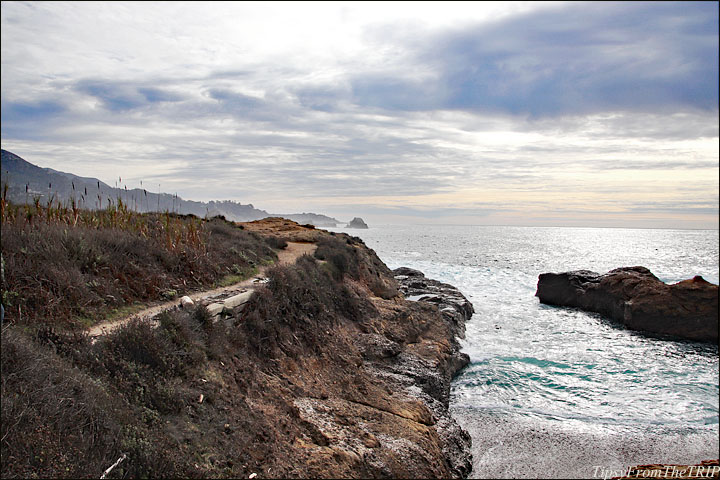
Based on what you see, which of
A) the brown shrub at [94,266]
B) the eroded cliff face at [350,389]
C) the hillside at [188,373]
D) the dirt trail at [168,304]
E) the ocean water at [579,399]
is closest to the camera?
the hillside at [188,373]

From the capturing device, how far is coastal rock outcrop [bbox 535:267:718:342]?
22.1m

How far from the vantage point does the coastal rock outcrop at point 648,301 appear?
2211 centimetres

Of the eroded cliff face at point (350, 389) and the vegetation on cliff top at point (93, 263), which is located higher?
the vegetation on cliff top at point (93, 263)

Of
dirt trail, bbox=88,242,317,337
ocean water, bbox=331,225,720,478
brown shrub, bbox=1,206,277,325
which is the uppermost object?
brown shrub, bbox=1,206,277,325

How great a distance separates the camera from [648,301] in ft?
78.8

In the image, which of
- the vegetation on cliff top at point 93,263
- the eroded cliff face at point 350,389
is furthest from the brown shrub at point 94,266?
the eroded cliff face at point 350,389

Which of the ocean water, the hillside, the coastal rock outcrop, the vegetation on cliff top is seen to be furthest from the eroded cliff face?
the coastal rock outcrop

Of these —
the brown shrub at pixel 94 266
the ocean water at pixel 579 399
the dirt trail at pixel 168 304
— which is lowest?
the ocean water at pixel 579 399

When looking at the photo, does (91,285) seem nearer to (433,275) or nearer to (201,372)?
(201,372)

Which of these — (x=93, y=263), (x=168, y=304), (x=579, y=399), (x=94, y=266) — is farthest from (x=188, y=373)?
(x=579, y=399)

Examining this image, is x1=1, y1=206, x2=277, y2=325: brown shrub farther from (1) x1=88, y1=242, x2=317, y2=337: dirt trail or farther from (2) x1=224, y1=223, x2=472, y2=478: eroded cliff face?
(2) x1=224, y1=223, x2=472, y2=478: eroded cliff face

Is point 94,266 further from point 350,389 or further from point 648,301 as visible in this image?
point 648,301

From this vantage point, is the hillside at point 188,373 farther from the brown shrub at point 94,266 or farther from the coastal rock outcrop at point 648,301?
the coastal rock outcrop at point 648,301

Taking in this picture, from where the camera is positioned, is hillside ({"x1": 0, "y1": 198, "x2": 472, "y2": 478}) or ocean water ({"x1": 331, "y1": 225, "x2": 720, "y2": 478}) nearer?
hillside ({"x1": 0, "y1": 198, "x2": 472, "y2": 478})
